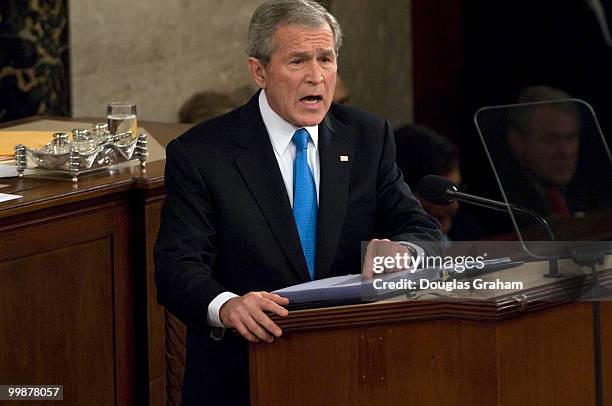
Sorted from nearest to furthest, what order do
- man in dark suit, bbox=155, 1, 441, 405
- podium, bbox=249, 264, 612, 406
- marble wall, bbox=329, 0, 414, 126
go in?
podium, bbox=249, 264, 612, 406 → man in dark suit, bbox=155, 1, 441, 405 → marble wall, bbox=329, 0, 414, 126

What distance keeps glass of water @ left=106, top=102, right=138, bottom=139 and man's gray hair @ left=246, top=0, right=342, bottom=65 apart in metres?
1.36

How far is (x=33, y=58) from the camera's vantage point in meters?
5.60

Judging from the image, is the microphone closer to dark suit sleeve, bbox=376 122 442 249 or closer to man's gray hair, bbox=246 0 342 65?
dark suit sleeve, bbox=376 122 442 249

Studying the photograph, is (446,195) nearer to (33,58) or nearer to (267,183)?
(267,183)

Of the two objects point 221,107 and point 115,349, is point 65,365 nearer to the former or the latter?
point 115,349

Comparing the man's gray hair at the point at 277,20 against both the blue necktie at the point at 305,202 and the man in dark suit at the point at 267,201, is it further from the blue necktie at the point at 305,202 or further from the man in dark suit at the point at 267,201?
the blue necktie at the point at 305,202

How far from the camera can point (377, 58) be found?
7.83 m

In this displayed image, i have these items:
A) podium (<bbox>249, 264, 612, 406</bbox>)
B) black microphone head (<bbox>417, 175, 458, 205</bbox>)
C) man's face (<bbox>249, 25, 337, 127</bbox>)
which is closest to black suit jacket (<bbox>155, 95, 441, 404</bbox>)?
man's face (<bbox>249, 25, 337, 127</bbox>)

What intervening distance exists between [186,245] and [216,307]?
19cm

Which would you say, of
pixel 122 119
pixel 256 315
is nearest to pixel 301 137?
pixel 256 315

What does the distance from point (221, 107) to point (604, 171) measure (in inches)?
126

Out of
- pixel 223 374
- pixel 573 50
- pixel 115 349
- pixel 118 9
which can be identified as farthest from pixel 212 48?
pixel 223 374

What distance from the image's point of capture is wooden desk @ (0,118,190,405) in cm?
353

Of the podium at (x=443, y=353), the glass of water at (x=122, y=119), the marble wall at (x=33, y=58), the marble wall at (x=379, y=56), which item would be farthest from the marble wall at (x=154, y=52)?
the podium at (x=443, y=353)
